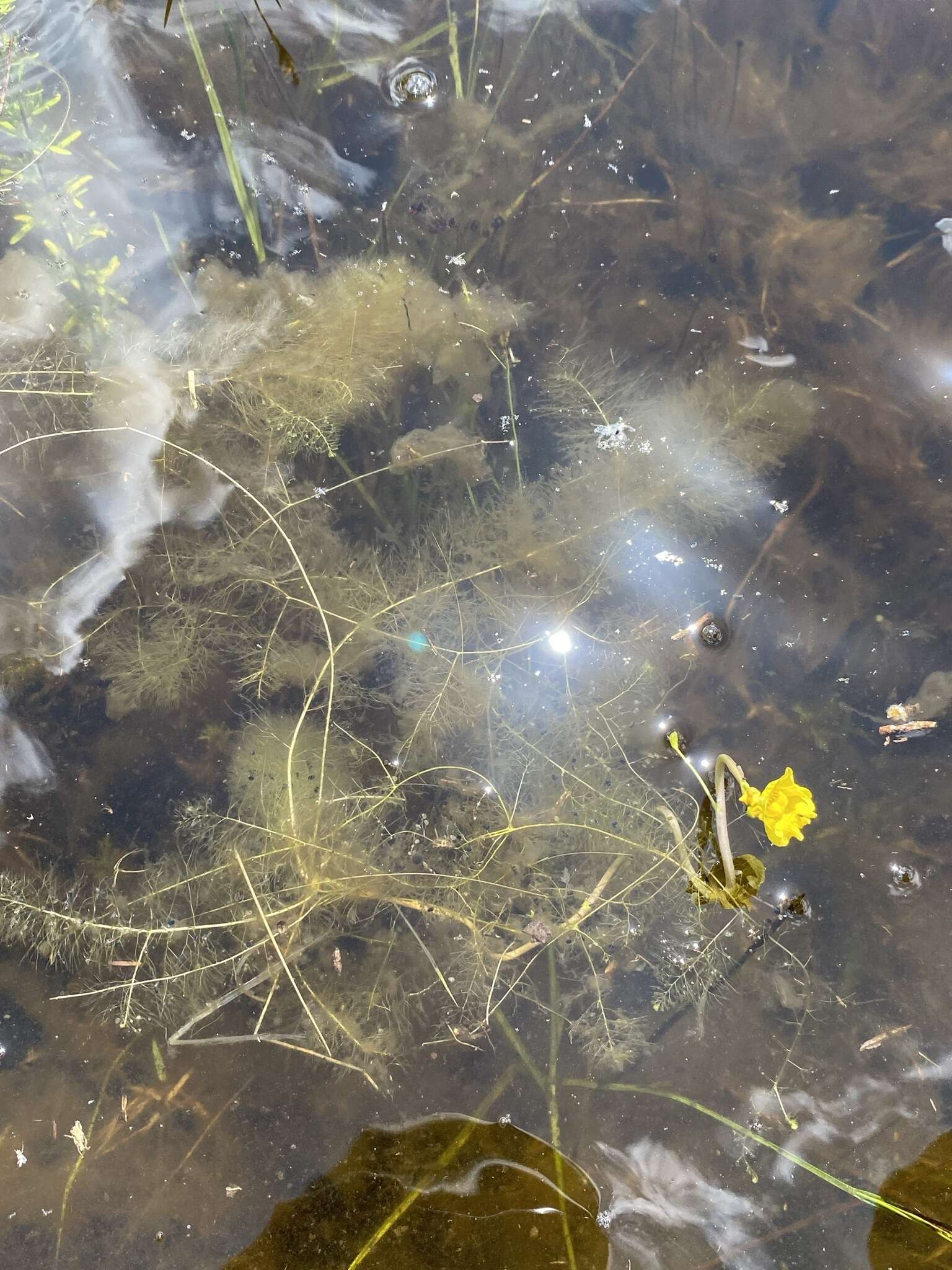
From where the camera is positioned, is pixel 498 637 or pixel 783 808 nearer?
pixel 783 808

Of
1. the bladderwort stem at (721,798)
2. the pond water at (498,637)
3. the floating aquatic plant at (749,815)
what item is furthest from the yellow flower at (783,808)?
the pond water at (498,637)

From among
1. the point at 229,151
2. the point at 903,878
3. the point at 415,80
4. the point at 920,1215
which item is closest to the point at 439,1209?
the point at 920,1215

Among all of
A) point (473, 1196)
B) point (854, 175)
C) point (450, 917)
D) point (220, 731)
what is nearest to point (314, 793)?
point (220, 731)

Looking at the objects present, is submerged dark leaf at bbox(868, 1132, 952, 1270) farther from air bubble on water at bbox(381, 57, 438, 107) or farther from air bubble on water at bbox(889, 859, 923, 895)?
air bubble on water at bbox(381, 57, 438, 107)

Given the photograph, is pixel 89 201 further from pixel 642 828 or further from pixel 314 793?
pixel 642 828

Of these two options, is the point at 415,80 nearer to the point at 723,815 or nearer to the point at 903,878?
the point at 723,815

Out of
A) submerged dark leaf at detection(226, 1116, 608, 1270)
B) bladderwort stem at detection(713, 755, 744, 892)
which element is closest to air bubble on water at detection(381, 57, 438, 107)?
bladderwort stem at detection(713, 755, 744, 892)
